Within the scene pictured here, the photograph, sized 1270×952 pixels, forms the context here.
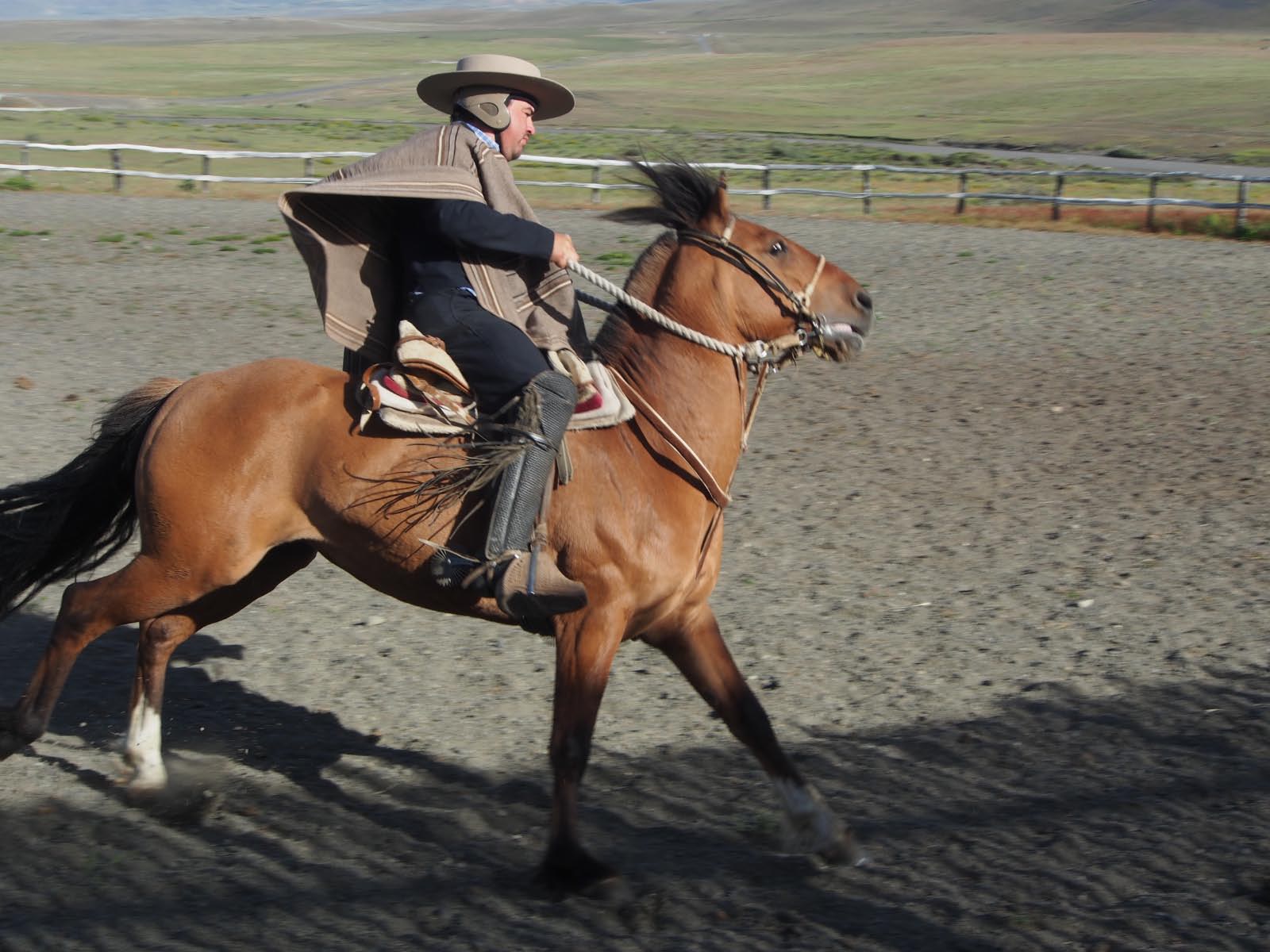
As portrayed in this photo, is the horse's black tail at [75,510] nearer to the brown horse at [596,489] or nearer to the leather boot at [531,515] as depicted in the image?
the brown horse at [596,489]

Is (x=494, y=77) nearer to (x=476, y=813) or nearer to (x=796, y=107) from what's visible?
(x=476, y=813)

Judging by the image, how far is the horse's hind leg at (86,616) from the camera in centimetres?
499

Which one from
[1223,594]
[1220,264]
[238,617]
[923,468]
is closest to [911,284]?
[1220,264]

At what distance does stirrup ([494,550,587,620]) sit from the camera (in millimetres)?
4629

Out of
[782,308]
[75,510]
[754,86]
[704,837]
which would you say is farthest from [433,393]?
[754,86]

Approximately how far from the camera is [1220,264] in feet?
60.3

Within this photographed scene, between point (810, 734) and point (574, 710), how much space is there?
60.2 inches

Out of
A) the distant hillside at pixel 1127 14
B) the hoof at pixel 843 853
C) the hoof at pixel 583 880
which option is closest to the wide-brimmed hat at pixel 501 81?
the hoof at pixel 583 880

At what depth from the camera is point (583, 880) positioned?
4461mm

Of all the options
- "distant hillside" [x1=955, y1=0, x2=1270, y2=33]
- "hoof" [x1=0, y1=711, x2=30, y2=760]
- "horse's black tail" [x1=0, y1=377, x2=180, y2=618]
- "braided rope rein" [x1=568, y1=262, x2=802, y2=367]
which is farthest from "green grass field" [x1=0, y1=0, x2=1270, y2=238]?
"hoof" [x1=0, y1=711, x2=30, y2=760]

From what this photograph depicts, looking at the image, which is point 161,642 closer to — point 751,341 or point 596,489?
point 596,489

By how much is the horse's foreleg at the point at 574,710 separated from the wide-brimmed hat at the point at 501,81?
5.80ft

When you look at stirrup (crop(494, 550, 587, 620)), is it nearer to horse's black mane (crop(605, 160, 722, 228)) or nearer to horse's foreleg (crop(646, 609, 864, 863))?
horse's foreleg (crop(646, 609, 864, 863))

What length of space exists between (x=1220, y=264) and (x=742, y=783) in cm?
1544
